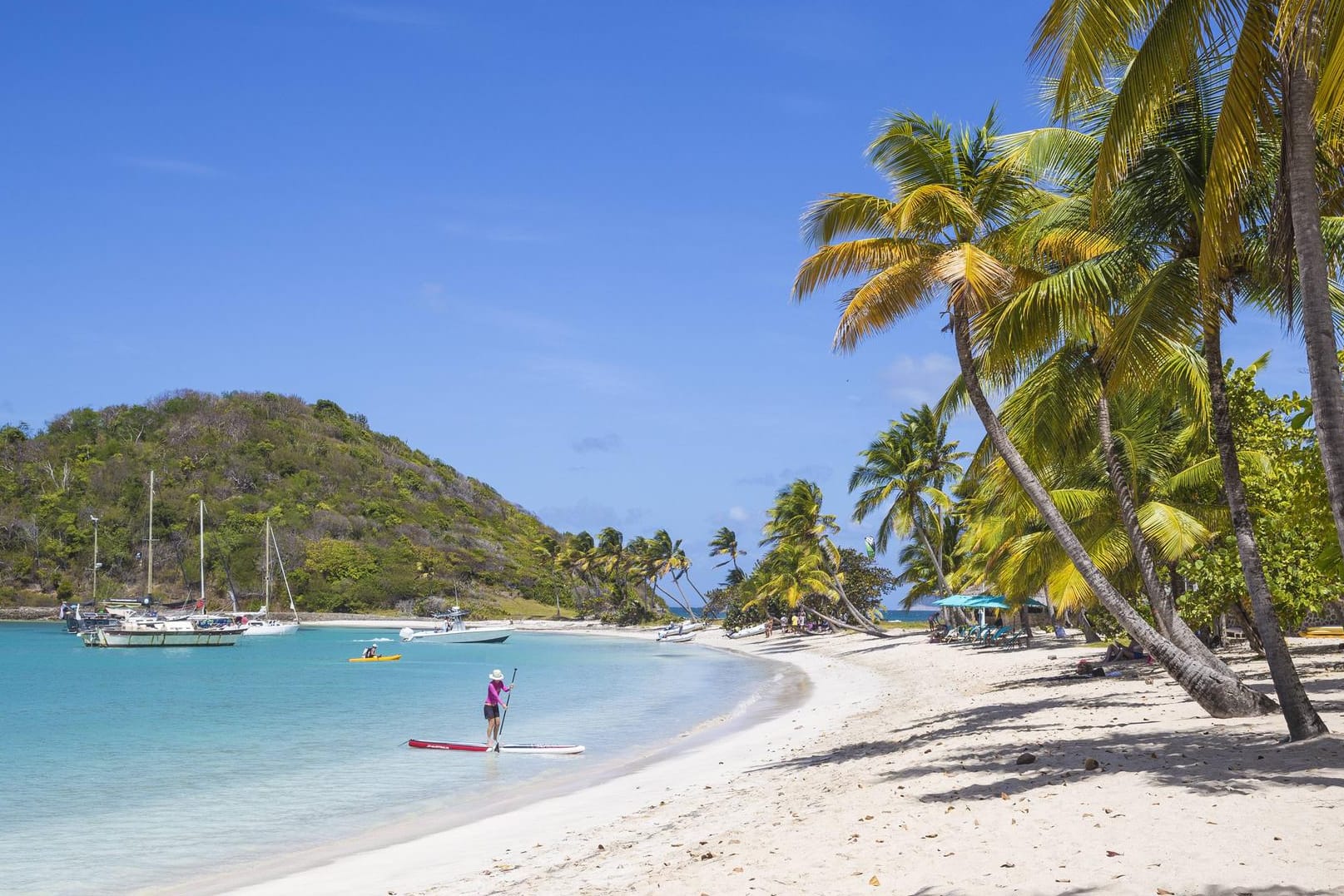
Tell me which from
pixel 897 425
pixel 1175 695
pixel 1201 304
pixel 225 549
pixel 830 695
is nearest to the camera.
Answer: pixel 1201 304

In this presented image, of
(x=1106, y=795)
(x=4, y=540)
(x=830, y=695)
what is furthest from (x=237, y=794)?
(x=4, y=540)

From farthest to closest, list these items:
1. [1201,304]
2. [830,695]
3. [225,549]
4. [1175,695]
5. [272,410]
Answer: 1. [272,410]
2. [225,549]
3. [830,695]
4. [1175,695]
5. [1201,304]

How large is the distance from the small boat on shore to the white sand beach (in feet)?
7.84

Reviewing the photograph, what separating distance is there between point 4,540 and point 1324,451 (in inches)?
5196

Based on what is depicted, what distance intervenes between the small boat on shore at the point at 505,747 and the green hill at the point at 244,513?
92.7 meters

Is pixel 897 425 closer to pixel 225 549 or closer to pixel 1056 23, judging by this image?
pixel 1056 23

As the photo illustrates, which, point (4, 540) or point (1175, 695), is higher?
point (4, 540)

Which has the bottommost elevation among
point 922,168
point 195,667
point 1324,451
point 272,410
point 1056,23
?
point 195,667

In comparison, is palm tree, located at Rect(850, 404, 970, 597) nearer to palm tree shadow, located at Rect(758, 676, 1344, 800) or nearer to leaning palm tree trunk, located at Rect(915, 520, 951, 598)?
leaning palm tree trunk, located at Rect(915, 520, 951, 598)

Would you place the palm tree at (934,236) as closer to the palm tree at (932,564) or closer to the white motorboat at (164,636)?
the palm tree at (932,564)

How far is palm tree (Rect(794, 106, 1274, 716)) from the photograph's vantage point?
1209cm

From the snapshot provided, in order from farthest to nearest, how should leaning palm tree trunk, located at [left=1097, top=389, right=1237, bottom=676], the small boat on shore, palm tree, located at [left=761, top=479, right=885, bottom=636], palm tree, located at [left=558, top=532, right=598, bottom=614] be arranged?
palm tree, located at [left=558, top=532, right=598, bottom=614] < palm tree, located at [left=761, top=479, right=885, bottom=636] < the small boat on shore < leaning palm tree trunk, located at [left=1097, top=389, right=1237, bottom=676]

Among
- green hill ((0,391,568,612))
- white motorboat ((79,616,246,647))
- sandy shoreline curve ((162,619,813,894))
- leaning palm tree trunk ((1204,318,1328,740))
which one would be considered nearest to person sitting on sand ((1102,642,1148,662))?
sandy shoreline curve ((162,619,813,894))

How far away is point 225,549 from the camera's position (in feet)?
358
